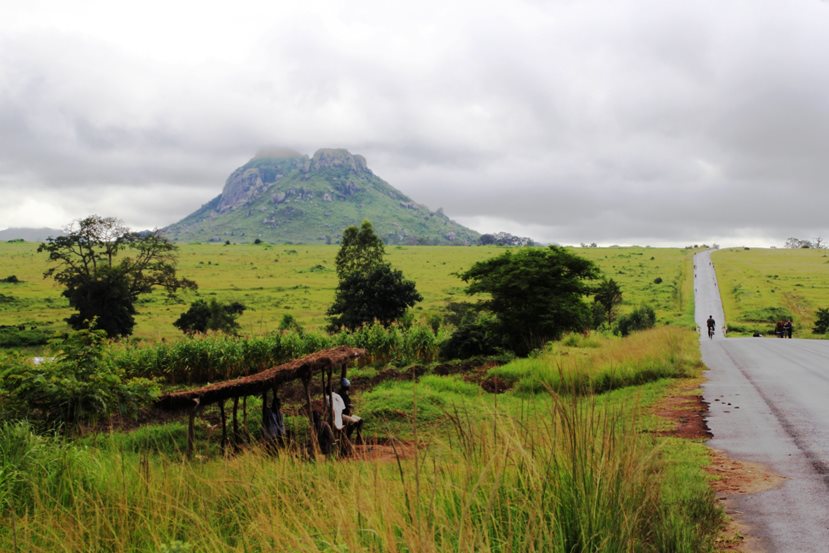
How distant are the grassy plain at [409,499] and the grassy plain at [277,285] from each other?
2182 centimetres

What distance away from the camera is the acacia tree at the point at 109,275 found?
142ft

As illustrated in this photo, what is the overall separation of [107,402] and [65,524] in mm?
6286

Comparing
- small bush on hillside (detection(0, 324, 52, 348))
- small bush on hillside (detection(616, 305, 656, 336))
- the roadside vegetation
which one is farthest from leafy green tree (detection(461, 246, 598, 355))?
small bush on hillside (detection(0, 324, 52, 348))

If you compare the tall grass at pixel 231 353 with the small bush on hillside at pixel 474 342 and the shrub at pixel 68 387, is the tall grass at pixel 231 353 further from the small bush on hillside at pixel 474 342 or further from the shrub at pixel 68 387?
the shrub at pixel 68 387

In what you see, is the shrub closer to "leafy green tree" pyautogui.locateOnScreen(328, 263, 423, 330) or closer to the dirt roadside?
the dirt roadside

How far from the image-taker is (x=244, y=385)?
10.9 meters

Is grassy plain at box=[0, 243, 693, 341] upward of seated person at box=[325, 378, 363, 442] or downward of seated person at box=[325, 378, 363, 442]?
upward

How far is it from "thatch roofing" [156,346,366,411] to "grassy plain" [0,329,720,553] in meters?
2.47

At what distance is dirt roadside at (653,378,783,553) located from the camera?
230 inches

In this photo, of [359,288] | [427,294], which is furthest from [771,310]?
[359,288]

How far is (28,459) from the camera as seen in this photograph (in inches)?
296

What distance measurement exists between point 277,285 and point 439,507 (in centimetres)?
8081

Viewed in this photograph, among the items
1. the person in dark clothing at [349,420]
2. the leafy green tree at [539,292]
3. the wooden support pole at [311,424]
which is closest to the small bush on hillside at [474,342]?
the leafy green tree at [539,292]

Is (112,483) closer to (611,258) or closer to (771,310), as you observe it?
(771,310)
